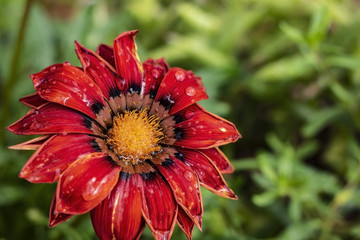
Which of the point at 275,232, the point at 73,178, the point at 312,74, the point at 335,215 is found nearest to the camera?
the point at 73,178

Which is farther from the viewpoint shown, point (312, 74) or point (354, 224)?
point (312, 74)

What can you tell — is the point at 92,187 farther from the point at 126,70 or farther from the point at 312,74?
the point at 312,74

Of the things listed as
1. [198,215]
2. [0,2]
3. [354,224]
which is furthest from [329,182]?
[0,2]

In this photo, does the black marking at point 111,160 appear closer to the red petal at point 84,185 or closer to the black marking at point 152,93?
the red petal at point 84,185

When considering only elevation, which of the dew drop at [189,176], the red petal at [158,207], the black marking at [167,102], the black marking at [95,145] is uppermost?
the black marking at [167,102]

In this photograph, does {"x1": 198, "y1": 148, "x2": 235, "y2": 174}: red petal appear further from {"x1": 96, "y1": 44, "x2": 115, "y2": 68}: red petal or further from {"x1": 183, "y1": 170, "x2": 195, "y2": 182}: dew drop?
{"x1": 96, "y1": 44, "x2": 115, "y2": 68}: red petal

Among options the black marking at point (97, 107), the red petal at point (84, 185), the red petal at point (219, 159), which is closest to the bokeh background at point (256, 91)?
the red petal at point (219, 159)

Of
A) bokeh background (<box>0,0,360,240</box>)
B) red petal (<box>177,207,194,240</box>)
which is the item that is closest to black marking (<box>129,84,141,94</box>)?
red petal (<box>177,207,194,240</box>)
